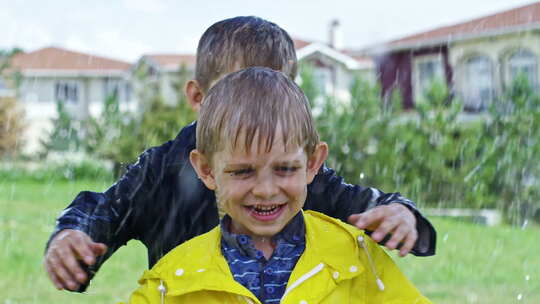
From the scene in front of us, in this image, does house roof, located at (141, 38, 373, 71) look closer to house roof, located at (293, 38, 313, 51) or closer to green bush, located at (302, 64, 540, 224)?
house roof, located at (293, 38, 313, 51)

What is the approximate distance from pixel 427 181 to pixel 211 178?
47.4ft

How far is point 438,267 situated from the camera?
28.1 ft

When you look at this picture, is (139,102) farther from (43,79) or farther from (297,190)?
(297,190)

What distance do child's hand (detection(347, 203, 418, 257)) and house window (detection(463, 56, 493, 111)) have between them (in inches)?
921

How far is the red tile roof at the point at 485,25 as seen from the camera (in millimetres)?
24578

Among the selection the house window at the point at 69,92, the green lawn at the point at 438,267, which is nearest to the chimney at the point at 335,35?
the house window at the point at 69,92

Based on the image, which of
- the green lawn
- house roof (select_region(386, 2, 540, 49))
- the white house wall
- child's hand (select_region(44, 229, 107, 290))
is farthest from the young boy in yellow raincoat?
the white house wall

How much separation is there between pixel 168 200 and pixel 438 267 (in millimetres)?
6196

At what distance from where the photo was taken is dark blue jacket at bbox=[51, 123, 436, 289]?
2695 mm

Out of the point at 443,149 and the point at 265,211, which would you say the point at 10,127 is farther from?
the point at 265,211

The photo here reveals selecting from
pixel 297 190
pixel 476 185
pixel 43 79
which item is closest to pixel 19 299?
pixel 297 190

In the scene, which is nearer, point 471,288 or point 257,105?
point 257,105

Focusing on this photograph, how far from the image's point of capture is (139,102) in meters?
27.0

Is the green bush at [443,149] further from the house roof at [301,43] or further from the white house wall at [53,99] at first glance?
the white house wall at [53,99]
